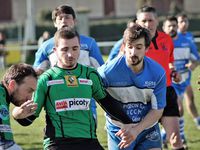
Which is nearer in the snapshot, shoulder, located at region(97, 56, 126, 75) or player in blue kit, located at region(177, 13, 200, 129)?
shoulder, located at region(97, 56, 126, 75)

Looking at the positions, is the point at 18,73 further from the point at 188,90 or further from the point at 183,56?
the point at 188,90

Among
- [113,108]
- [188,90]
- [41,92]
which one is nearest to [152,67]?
[113,108]

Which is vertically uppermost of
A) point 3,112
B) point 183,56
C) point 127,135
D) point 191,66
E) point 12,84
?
point 12,84

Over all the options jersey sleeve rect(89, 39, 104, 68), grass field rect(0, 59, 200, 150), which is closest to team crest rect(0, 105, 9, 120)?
jersey sleeve rect(89, 39, 104, 68)

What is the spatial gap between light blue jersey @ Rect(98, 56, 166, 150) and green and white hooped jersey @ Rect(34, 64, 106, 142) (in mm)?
611

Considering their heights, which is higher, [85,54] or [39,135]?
[85,54]

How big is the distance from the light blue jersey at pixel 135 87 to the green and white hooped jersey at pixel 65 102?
0.61 meters

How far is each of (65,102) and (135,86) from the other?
94 cm

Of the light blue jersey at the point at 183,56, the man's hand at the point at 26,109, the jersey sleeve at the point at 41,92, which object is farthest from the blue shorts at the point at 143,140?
the light blue jersey at the point at 183,56

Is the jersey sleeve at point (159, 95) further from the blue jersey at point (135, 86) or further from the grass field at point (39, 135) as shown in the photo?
the grass field at point (39, 135)

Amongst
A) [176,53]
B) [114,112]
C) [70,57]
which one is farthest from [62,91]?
[176,53]

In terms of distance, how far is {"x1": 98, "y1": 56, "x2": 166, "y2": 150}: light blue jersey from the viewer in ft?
20.6

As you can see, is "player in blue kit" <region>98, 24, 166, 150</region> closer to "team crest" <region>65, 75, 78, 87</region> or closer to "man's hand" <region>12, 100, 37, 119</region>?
"team crest" <region>65, 75, 78, 87</region>

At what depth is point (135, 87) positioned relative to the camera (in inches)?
248
